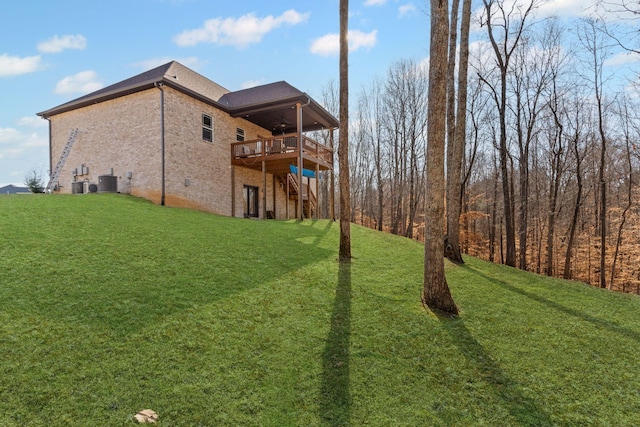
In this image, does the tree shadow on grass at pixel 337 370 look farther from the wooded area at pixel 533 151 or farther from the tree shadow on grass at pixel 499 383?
the wooded area at pixel 533 151

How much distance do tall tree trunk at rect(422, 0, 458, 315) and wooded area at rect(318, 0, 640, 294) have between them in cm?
432

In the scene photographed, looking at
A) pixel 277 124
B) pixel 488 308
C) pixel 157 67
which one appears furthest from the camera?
pixel 277 124

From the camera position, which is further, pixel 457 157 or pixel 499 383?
pixel 457 157

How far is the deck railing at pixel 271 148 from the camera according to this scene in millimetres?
14188

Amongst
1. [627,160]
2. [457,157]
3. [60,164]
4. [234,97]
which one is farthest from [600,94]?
[60,164]

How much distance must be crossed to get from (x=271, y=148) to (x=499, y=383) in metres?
13.1

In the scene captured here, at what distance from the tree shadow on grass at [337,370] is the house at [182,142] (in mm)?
8636

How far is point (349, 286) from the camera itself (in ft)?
18.4

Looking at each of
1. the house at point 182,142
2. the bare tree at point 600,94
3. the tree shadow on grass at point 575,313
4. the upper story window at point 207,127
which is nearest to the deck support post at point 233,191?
the house at point 182,142

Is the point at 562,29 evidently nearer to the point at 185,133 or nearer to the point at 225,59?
the point at 225,59

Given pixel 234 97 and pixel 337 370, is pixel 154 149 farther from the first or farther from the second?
pixel 337 370

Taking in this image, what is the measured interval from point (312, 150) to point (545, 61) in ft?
44.9

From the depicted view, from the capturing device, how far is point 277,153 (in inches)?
562

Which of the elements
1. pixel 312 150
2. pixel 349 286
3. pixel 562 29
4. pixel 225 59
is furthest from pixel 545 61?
pixel 349 286
